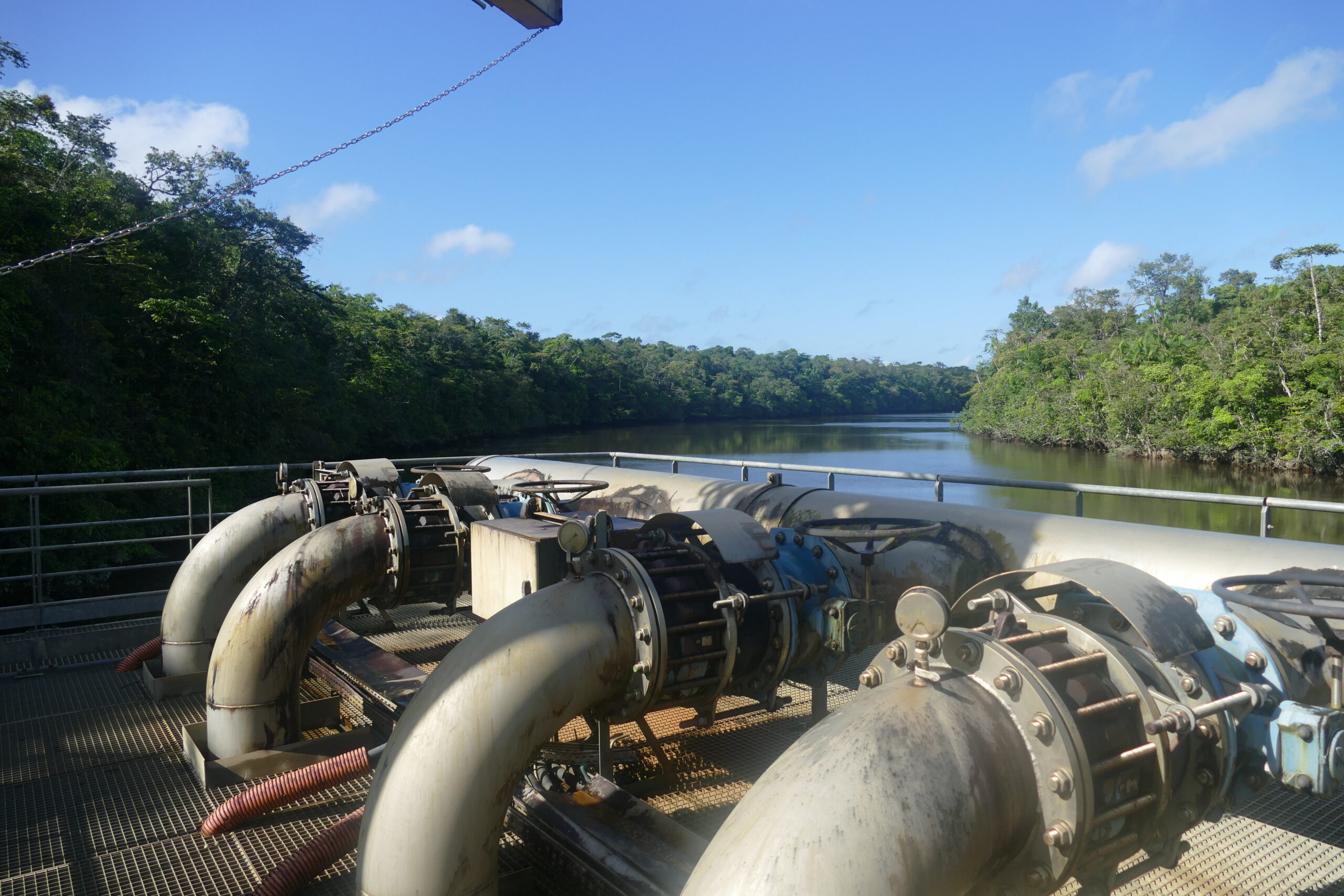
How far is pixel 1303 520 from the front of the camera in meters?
23.3

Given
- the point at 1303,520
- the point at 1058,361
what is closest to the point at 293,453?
Result: the point at 1303,520

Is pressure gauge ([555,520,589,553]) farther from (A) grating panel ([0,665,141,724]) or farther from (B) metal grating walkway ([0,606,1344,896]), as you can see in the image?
(A) grating panel ([0,665,141,724])

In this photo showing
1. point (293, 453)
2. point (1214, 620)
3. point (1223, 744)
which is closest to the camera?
point (1223, 744)

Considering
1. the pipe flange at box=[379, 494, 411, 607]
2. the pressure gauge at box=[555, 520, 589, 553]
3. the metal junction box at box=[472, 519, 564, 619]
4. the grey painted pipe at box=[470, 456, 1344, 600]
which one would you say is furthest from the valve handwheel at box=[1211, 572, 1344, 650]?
the pipe flange at box=[379, 494, 411, 607]

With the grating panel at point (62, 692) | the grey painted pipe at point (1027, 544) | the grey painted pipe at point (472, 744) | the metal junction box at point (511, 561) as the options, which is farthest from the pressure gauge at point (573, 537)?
the grating panel at point (62, 692)

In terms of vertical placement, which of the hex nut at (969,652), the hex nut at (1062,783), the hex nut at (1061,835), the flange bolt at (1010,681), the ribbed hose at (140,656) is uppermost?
the hex nut at (969,652)

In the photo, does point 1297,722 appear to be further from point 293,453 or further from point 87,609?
point 293,453

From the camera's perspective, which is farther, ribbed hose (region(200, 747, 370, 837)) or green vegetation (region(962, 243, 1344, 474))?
green vegetation (region(962, 243, 1344, 474))

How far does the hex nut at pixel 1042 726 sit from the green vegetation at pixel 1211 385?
29790 mm

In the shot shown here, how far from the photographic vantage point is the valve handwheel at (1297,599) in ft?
6.14

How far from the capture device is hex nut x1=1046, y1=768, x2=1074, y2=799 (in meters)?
1.55

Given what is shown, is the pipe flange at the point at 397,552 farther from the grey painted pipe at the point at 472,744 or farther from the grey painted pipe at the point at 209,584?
the grey painted pipe at the point at 472,744

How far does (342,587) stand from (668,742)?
174 centimetres

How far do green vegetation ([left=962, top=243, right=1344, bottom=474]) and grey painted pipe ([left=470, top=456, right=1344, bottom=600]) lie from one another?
2740 cm
